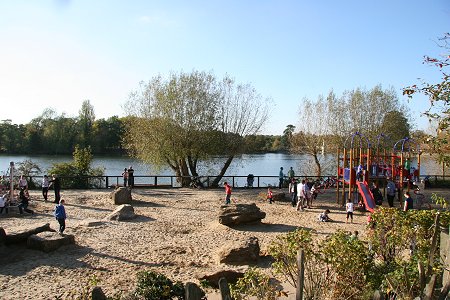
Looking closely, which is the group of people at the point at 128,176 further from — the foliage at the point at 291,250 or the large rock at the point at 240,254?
the foliage at the point at 291,250

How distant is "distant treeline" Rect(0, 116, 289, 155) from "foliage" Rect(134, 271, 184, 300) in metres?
61.6

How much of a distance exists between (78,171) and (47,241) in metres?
16.4

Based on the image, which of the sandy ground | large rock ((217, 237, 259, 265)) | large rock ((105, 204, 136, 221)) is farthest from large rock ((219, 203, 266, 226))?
large rock ((217, 237, 259, 265))

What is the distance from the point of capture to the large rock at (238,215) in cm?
1630

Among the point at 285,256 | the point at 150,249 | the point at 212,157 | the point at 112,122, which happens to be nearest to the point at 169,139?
the point at 212,157

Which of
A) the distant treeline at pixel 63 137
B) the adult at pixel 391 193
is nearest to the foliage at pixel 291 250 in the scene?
the adult at pixel 391 193

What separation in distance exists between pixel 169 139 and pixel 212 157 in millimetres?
3873

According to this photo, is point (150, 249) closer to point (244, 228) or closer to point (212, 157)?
point (244, 228)

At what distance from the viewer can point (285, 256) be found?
674cm

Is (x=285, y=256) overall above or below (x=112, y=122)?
below

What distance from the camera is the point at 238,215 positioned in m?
16.4

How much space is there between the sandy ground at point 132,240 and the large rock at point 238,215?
Result: 29 centimetres

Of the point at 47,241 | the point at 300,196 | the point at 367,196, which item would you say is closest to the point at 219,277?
the point at 47,241

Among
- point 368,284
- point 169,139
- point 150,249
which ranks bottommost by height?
point 150,249
